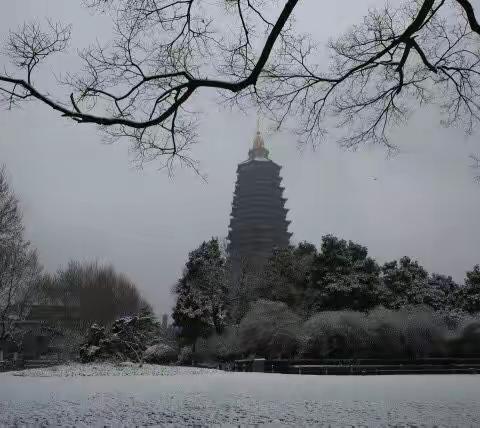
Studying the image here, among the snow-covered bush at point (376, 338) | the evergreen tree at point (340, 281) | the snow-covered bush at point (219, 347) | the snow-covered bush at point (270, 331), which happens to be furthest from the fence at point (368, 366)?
the evergreen tree at point (340, 281)

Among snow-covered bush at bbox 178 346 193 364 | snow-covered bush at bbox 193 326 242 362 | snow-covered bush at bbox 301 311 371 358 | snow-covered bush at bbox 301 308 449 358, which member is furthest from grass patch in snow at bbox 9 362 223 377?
snow-covered bush at bbox 178 346 193 364

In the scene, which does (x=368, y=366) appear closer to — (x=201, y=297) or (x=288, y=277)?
(x=288, y=277)

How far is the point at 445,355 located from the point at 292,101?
63.4ft

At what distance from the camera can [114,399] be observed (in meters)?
8.18

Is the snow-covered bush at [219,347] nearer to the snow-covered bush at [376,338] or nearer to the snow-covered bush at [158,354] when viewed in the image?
the snow-covered bush at [158,354]

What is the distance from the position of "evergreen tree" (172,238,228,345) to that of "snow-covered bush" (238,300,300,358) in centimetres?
799

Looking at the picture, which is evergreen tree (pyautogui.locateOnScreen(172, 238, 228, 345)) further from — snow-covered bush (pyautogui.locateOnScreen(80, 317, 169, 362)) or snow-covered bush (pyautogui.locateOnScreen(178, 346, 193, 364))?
snow-covered bush (pyautogui.locateOnScreen(80, 317, 169, 362))

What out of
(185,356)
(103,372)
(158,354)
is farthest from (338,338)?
(185,356)

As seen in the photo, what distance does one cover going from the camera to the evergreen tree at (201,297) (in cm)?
3456

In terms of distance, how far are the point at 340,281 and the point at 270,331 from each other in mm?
5642

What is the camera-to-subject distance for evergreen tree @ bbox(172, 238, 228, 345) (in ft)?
113

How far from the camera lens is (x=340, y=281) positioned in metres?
27.9

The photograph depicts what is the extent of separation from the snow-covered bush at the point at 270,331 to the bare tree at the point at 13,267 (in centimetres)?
1064

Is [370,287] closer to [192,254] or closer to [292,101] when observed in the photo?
[192,254]
